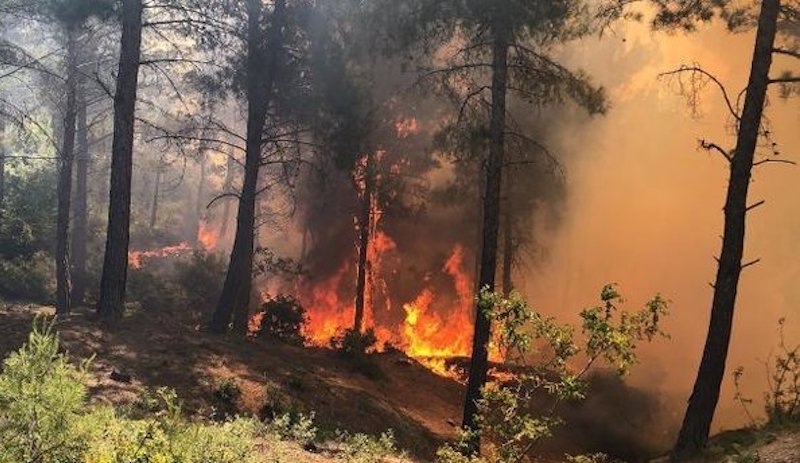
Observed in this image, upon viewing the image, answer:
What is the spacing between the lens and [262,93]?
15.7 meters

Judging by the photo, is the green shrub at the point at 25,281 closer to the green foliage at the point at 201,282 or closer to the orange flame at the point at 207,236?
the green foliage at the point at 201,282

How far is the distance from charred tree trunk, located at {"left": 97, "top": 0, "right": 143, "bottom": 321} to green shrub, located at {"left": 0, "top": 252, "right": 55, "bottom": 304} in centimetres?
1185

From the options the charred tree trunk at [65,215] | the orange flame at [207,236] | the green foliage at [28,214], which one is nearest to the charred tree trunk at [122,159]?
the charred tree trunk at [65,215]

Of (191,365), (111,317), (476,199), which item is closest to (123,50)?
(111,317)

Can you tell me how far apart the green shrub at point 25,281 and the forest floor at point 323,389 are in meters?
9.00

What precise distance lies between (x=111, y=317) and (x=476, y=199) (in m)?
15.9

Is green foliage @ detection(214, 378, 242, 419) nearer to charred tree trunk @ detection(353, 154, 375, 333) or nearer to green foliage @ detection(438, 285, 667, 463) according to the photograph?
green foliage @ detection(438, 285, 667, 463)

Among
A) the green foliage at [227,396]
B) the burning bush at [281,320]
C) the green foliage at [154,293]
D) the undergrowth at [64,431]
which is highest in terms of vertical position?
the green foliage at [154,293]

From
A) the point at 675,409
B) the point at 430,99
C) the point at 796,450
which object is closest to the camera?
the point at 796,450

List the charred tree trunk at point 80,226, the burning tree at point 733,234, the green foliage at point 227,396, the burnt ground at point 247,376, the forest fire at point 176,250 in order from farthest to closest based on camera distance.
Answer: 1. the forest fire at point 176,250
2. the charred tree trunk at point 80,226
3. the burnt ground at point 247,376
4. the green foliage at point 227,396
5. the burning tree at point 733,234

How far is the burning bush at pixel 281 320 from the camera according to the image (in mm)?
17422

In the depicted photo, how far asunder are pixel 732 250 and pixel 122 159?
1096cm

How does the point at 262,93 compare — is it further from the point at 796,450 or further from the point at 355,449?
the point at 796,450

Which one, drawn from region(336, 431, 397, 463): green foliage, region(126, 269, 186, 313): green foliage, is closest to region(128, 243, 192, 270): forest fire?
region(126, 269, 186, 313): green foliage
